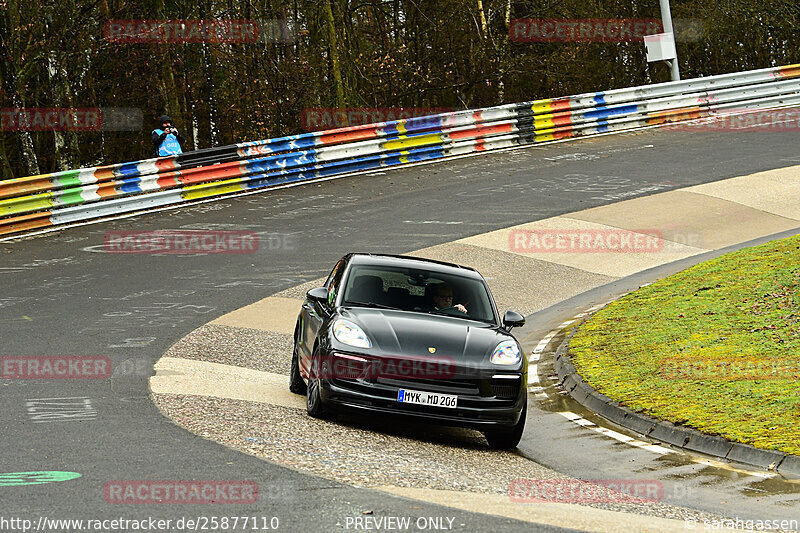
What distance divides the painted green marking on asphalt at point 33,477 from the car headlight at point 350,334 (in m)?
2.80

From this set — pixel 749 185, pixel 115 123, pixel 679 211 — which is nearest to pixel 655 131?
pixel 749 185

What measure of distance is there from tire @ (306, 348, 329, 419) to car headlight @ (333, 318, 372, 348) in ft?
1.01

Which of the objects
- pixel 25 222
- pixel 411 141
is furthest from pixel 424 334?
pixel 411 141

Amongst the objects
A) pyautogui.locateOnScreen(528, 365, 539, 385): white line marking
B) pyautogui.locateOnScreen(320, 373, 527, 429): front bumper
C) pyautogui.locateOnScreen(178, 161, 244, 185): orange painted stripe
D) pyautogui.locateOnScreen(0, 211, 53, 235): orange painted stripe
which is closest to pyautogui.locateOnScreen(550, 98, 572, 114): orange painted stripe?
pyautogui.locateOnScreen(178, 161, 244, 185): orange painted stripe

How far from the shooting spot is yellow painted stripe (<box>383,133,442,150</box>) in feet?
84.2

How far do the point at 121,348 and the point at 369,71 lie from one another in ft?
80.0

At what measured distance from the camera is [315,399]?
9.34m

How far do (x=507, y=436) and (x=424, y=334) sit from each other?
46.5 inches

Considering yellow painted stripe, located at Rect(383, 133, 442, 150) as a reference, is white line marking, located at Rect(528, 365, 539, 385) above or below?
below

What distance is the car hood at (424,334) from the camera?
908 cm
